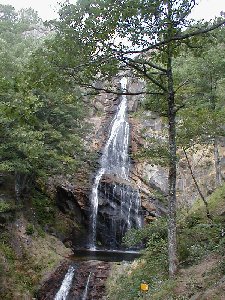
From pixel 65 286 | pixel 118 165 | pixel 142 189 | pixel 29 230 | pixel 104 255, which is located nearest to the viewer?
pixel 65 286

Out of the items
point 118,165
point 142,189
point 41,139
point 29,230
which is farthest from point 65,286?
point 118,165

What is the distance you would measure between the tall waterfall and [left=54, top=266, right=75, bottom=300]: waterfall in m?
5.84

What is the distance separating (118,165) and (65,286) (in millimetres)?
11968

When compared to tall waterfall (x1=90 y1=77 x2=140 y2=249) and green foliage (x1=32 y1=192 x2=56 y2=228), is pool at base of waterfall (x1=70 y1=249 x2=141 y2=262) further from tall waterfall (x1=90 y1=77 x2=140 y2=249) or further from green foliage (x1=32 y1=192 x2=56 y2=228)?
green foliage (x1=32 y1=192 x2=56 y2=228)

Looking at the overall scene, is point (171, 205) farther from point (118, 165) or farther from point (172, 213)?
point (118, 165)

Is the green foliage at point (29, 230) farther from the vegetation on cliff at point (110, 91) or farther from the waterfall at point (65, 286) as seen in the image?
the waterfall at point (65, 286)

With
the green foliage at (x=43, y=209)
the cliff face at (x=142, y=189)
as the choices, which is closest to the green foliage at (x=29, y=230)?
the green foliage at (x=43, y=209)

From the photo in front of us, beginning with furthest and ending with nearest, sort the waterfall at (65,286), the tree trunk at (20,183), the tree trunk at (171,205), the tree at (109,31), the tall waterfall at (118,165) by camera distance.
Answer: the tall waterfall at (118,165) → the tree trunk at (20,183) → the waterfall at (65,286) → the tree trunk at (171,205) → the tree at (109,31)

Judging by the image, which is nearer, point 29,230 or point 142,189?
point 29,230

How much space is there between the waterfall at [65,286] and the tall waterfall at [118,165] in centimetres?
584

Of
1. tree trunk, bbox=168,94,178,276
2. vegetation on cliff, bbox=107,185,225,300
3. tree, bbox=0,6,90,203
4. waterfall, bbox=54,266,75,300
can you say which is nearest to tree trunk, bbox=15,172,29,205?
tree, bbox=0,6,90,203

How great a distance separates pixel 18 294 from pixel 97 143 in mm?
15256

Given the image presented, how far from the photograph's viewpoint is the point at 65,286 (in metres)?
13.8

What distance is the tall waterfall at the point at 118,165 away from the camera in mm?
21006
